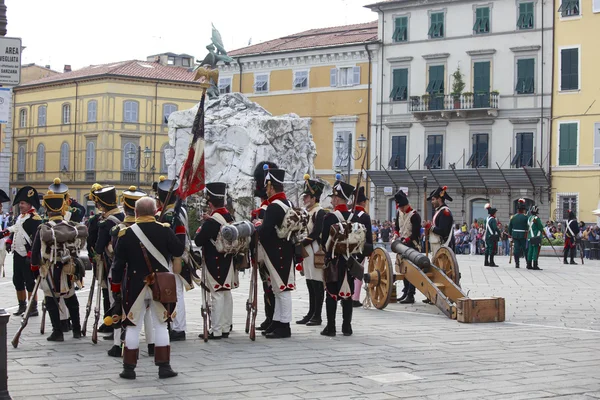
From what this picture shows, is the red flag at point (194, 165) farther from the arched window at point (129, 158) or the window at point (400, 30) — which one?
the arched window at point (129, 158)

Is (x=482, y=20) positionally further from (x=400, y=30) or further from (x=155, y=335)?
(x=155, y=335)

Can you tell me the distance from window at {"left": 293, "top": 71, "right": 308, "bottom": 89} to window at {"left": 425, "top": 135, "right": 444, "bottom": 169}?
847 cm

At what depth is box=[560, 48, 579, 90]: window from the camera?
4381 centimetres

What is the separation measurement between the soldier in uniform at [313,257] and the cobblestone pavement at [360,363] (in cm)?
43

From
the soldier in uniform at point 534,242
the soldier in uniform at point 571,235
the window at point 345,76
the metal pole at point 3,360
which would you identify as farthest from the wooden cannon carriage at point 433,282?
the window at point 345,76

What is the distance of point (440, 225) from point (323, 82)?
124ft

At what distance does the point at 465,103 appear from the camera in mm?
46438

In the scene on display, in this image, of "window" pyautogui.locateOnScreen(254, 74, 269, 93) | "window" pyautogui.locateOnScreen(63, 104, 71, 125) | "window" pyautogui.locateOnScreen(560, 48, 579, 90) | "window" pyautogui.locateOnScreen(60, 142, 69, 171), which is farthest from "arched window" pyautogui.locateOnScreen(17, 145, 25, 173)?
"window" pyautogui.locateOnScreen(560, 48, 579, 90)

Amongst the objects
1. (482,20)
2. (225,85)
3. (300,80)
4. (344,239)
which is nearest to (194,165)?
(344,239)

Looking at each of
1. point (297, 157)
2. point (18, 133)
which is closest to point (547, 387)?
point (297, 157)

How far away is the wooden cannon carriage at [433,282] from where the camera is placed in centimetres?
1249

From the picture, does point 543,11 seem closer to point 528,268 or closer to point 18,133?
point 528,268

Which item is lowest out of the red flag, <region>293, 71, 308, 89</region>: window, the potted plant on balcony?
the red flag

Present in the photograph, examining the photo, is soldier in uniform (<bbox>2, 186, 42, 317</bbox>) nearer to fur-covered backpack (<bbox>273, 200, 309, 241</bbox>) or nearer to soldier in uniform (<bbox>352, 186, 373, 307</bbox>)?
fur-covered backpack (<bbox>273, 200, 309, 241</bbox>)
